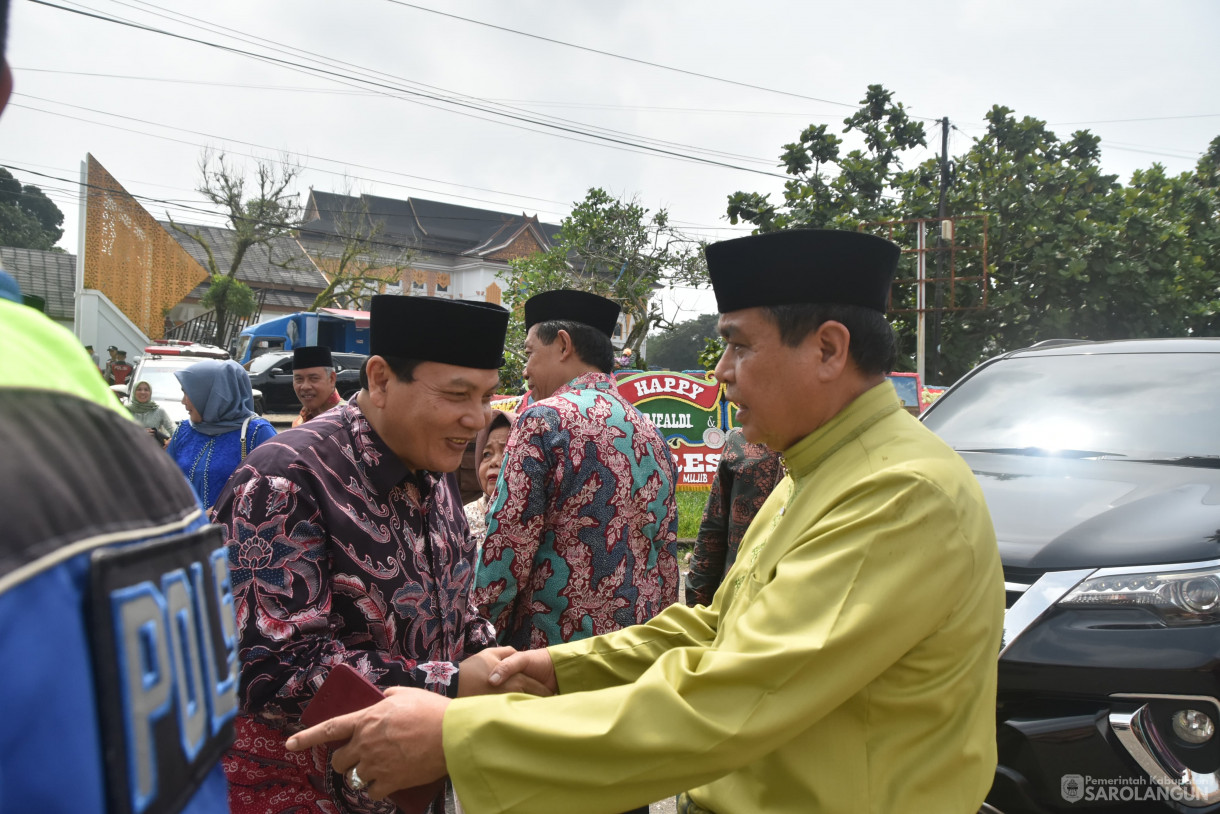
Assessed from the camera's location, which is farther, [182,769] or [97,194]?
[97,194]

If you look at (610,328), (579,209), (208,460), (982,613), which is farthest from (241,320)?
(982,613)

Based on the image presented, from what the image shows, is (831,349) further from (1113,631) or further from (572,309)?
(572,309)

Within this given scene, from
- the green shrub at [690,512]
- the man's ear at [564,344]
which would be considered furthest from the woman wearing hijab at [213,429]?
the green shrub at [690,512]

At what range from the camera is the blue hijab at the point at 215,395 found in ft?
16.6

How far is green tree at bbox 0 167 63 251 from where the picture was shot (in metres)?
44.3

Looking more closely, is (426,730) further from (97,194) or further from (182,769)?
(97,194)

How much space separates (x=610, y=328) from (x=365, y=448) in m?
1.74

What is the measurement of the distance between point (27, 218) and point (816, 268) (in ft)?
206

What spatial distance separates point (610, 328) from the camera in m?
3.58

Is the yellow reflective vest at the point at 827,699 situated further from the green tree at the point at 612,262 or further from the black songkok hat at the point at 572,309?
the green tree at the point at 612,262

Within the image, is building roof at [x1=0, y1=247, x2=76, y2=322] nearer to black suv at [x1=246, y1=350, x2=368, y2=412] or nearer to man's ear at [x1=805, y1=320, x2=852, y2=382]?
black suv at [x1=246, y1=350, x2=368, y2=412]

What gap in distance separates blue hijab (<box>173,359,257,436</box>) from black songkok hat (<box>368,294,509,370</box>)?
11.2 ft

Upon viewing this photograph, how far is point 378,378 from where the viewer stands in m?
2.12

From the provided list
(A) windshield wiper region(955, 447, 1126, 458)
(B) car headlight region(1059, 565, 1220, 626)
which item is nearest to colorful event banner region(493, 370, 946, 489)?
(A) windshield wiper region(955, 447, 1126, 458)
